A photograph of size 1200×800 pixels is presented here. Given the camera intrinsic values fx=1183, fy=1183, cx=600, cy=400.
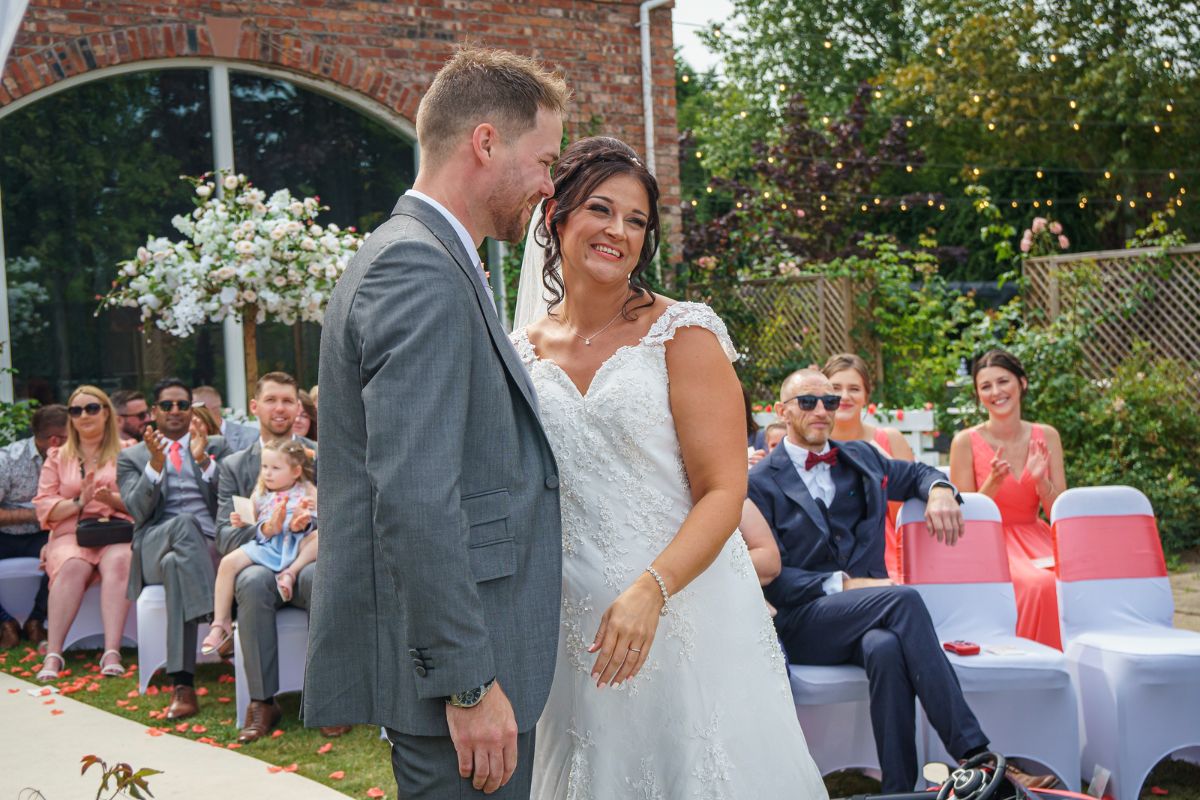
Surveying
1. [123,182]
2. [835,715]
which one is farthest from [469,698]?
[123,182]

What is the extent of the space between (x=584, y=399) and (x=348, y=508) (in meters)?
0.82

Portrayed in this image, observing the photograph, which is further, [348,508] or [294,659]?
[294,659]

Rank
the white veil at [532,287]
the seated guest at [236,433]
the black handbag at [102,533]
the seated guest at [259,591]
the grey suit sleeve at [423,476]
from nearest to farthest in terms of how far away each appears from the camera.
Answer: the grey suit sleeve at [423,476]
the white veil at [532,287]
the seated guest at [259,591]
the black handbag at [102,533]
the seated guest at [236,433]

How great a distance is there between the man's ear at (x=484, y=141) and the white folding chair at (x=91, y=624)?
5.53m

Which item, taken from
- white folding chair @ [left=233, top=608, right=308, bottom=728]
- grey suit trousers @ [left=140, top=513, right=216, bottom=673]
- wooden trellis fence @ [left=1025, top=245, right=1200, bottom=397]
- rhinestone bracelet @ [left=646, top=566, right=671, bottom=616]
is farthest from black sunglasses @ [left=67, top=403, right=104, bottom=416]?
wooden trellis fence @ [left=1025, top=245, right=1200, bottom=397]

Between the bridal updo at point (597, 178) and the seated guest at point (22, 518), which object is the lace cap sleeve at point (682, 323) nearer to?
the bridal updo at point (597, 178)

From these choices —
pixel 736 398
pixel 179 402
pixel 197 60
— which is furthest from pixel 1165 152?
pixel 736 398

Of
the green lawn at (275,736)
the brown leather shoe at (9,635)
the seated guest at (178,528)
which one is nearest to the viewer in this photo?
the green lawn at (275,736)

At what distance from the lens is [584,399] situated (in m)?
2.74

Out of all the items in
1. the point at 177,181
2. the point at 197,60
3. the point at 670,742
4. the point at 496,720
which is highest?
the point at 197,60

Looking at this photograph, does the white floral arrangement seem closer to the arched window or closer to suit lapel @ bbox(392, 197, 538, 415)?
the arched window

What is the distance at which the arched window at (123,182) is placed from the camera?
9.24m

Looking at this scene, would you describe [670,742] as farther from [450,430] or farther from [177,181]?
[177,181]

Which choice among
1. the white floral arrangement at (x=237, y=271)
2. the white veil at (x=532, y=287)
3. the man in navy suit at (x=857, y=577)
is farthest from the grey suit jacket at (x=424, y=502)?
the white floral arrangement at (x=237, y=271)
